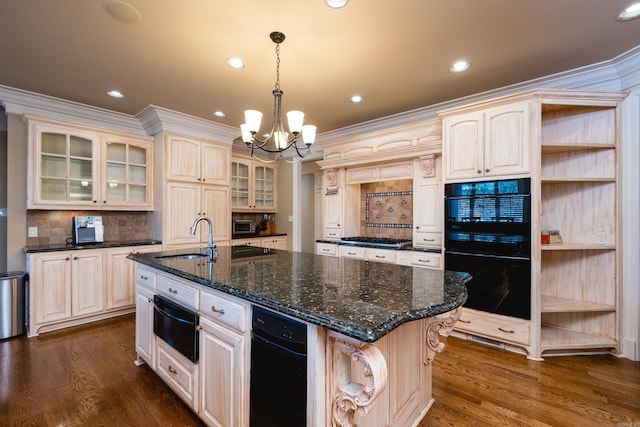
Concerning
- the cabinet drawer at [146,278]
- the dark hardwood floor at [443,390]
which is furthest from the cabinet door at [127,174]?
the cabinet drawer at [146,278]

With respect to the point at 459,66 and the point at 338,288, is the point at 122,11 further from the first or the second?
the point at 459,66

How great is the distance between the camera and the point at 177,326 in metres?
1.85

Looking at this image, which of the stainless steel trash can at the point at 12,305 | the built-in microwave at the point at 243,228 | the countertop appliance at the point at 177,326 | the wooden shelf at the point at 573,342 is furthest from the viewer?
the built-in microwave at the point at 243,228

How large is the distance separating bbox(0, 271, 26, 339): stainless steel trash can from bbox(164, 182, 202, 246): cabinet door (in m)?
1.45

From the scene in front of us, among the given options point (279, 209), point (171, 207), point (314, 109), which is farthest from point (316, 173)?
point (171, 207)

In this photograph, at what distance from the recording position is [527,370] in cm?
236

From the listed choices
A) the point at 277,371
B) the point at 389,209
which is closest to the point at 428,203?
the point at 389,209

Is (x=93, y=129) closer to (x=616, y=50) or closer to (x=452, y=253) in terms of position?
(x=452, y=253)

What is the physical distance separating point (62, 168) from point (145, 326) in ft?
8.18

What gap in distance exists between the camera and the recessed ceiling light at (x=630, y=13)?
1.89 metres

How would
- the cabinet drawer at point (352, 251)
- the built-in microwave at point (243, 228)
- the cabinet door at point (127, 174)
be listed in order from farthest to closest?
the built-in microwave at point (243, 228), the cabinet drawer at point (352, 251), the cabinet door at point (127, 174)

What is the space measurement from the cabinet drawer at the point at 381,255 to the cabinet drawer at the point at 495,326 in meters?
0.94

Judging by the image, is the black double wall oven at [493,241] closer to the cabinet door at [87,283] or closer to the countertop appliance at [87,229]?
the cabinet door at [87,283]

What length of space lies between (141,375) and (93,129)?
302 cm
